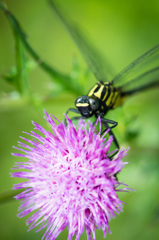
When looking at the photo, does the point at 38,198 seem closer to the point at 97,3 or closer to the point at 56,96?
the point at 56,96

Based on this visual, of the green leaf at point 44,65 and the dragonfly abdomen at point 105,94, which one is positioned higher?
→ the green leaf at point 44,65

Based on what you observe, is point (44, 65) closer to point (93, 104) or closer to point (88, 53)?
point (88, 53)

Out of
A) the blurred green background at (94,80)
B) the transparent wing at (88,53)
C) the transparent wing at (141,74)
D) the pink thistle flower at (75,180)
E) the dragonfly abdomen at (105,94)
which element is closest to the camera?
the pink thistle flower at (75,180)

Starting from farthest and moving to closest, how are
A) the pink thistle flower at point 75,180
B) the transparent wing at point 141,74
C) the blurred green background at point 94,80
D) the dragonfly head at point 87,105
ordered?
the blurred green background at point 94,80, the transparent wing at point 141,74, the dragonfly head at point 87,105, the pink thistle flower at point 75,180

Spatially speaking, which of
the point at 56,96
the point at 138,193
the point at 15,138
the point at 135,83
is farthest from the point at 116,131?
the point at 15,138

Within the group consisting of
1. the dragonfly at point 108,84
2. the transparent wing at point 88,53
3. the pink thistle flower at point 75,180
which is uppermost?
the transparent wing at point 88,53

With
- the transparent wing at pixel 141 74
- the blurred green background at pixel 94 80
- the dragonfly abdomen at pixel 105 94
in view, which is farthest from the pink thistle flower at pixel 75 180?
the blurred green background at pixel 94 80

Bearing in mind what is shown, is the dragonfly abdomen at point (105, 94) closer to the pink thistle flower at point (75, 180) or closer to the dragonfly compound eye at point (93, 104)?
the dragonfly compound eye at point (93, 104)
